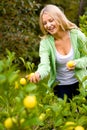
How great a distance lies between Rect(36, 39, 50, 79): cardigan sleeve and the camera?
261cm

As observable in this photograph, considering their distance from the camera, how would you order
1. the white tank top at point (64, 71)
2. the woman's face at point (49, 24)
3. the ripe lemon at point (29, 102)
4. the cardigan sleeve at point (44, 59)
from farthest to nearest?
1. the white tank top at point (64, 71)
2. the woman's face at point (49, 24)
3. the cardigan sleeve at point (44, 59)
4. the ripe lemon at point (29, 102)

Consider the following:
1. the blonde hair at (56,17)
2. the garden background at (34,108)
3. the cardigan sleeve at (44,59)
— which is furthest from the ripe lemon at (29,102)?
the blonde hair at (56,17)

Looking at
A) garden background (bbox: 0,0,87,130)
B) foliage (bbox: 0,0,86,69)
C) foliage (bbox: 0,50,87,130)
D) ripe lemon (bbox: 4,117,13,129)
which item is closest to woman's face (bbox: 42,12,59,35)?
garden background (bbox: 0,0,87,130)

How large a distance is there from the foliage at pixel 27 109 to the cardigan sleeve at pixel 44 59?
75 cm

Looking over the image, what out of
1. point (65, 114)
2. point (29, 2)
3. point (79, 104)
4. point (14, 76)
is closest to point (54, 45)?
point (79, 104)

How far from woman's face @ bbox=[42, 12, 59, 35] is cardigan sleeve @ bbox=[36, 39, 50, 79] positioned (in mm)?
112

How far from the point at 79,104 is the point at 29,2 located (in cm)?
449

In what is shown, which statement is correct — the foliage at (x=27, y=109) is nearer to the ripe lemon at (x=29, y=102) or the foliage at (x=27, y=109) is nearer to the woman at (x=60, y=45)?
the ripe lemon at (x=29, y=102)

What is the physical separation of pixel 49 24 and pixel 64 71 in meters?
0.41

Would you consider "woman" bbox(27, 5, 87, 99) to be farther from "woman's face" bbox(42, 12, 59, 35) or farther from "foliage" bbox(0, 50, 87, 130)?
"foliage" bbox(0, 50, 87, 130)

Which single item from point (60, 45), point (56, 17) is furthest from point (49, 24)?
point (60, 45)

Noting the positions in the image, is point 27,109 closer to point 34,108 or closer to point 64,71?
point 34,108

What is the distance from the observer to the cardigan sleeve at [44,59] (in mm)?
2612

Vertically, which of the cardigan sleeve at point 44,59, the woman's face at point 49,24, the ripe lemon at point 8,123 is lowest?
the cardigan sleeve at point 44,59
